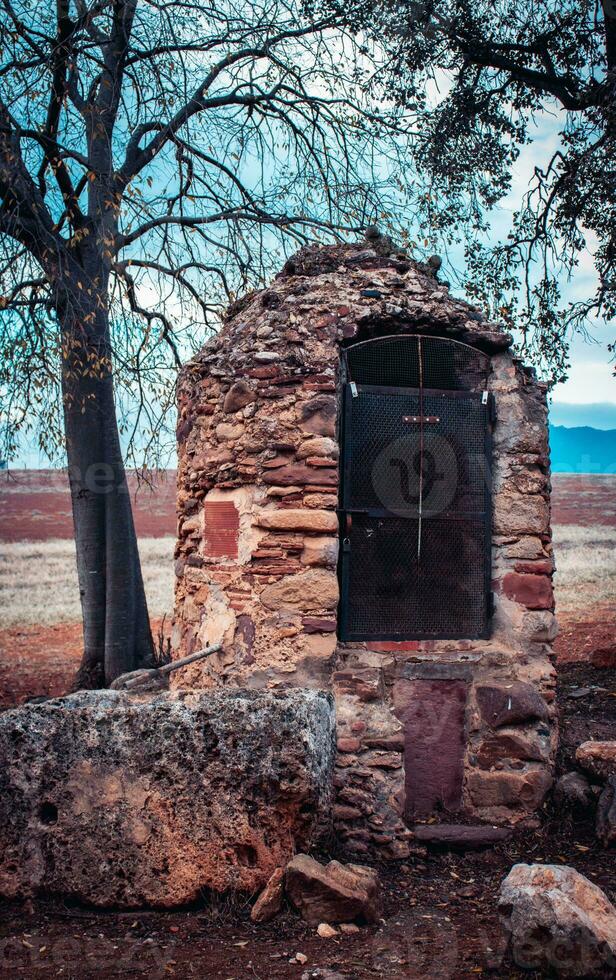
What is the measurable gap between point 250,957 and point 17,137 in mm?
7049

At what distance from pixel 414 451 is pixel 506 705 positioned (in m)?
1.59

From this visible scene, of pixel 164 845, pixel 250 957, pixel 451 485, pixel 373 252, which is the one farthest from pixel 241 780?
pixel 373 252

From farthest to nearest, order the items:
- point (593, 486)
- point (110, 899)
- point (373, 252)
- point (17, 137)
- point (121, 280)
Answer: point (593, 486) → point (121, 280) → point (17, 137) → point (373, 252) → point (110, 899)

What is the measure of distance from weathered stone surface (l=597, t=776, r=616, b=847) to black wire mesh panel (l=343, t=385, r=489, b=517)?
172 cm

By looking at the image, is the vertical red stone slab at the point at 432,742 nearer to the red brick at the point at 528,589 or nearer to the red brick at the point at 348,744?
the red brick at the point at 348,744

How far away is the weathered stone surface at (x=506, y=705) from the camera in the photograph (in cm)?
475

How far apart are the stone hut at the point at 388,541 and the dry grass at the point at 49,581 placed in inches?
384

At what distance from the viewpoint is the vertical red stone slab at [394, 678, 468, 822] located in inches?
184

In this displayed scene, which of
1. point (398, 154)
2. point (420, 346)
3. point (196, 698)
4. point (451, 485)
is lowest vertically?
point (196, 698)

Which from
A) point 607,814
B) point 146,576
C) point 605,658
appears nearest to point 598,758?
point 607,814

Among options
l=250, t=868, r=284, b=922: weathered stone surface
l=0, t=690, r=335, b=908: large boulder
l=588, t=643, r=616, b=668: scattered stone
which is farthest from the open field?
l=250, t=868, r=284, b=922: weathered stone surface

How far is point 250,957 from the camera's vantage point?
127 inches

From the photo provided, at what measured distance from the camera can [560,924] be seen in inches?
117

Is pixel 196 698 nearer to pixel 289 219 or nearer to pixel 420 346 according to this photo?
pixel 420 346
